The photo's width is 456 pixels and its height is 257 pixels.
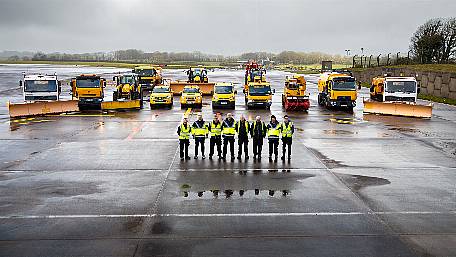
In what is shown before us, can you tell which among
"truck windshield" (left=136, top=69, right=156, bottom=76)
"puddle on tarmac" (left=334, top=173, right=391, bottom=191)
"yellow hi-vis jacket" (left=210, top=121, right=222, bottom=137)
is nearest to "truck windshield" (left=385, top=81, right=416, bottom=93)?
"puddle on tarmac" (left=334, top=173, right=391, bottom=191)

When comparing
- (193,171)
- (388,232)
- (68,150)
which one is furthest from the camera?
(68,150)

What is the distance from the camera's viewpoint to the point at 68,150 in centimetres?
1900

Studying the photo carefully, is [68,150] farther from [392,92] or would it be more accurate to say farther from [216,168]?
[392,92]

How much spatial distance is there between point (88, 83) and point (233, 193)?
24.7 m

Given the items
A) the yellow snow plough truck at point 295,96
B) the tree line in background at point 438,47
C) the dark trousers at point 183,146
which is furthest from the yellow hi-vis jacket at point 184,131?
the tree line in background at point 438,47

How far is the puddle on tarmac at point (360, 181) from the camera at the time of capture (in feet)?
45.1

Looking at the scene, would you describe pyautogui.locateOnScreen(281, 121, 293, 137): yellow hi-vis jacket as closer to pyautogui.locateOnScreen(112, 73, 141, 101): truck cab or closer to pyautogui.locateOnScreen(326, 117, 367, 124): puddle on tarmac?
pyautogui.locateOnScreen(326, 117, 367, 124): puddle on tarmac

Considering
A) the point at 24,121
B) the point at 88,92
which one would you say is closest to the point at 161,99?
the point at 88,92

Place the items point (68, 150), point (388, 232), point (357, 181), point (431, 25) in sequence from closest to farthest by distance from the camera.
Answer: point (388, 232)
point (357, 181)
point (68, 150)
point (431, 25)

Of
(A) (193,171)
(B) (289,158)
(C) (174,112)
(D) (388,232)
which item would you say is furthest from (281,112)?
(D) (388,232)

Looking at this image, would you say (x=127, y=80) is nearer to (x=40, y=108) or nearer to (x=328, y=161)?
(x=40, y=108)

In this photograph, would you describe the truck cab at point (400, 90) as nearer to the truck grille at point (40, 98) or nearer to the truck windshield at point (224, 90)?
the truck windshield at point (224, 90)

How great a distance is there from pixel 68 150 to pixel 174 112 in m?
14.8

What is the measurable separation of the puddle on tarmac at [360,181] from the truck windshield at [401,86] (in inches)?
832
